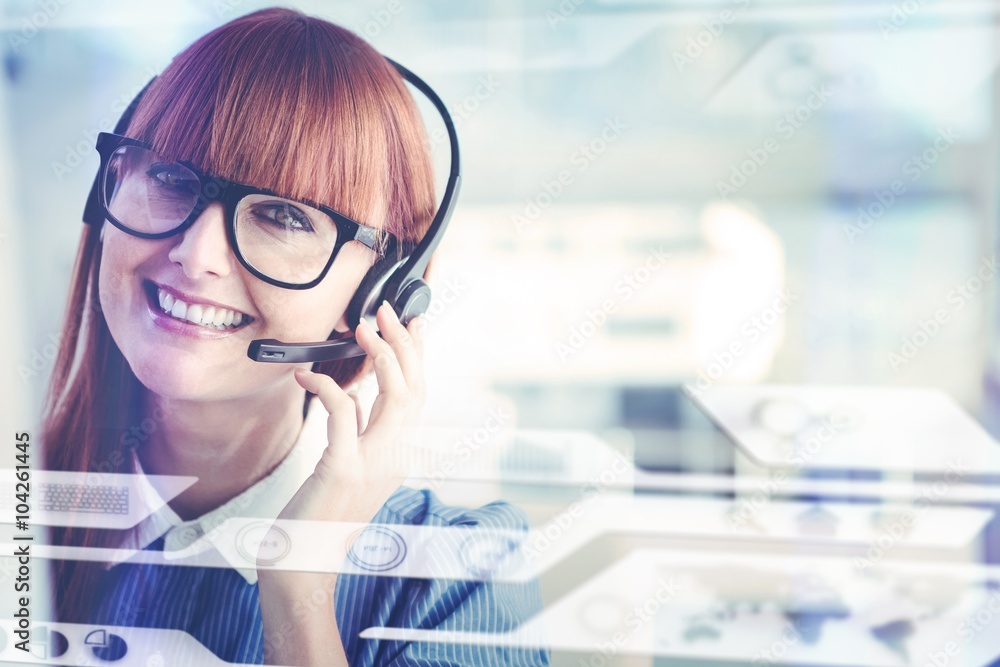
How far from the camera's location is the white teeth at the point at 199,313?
1170 millimetres

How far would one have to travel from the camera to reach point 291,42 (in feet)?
3.79

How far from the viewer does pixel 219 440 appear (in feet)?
4.05

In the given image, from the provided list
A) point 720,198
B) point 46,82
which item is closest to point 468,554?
point 720,198

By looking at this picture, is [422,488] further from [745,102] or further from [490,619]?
[745,102]

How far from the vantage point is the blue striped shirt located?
46.4 inches

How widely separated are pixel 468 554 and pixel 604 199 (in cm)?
64
